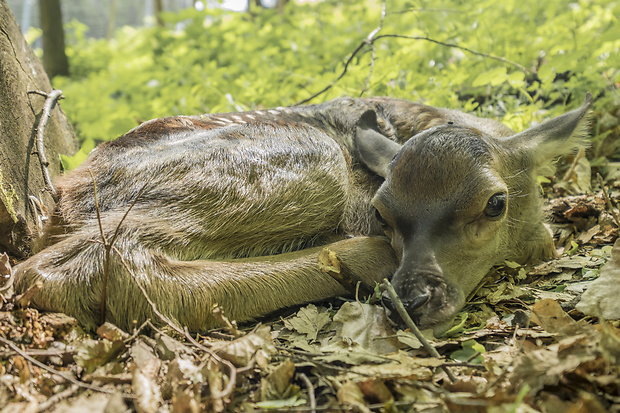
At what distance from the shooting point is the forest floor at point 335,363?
2.03 m

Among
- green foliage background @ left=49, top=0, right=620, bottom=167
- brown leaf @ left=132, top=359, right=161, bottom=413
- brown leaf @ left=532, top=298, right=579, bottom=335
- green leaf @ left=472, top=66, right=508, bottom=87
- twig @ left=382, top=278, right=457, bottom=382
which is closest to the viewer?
brown leaf @ left=132, top=359, right=161, bottom=413

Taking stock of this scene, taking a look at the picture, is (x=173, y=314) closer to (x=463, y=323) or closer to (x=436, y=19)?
(x=463, y=323)

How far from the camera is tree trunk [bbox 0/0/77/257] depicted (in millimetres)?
3326

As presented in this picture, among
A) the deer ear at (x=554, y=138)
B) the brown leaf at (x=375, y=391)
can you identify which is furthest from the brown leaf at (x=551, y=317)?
the deer ear at (x=554, y=138)

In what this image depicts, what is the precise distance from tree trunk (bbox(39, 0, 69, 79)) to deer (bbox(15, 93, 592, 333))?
6747mm

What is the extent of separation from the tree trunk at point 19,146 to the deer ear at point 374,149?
249 centimetres

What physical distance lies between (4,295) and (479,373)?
266 centimetres

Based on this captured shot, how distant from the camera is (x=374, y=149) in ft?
13.9

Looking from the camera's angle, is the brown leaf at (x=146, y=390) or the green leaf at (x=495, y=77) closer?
the brown leaf at (x=146, y=390)

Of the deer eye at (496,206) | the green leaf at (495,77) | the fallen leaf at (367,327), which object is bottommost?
the fallen leaf at (367,327)

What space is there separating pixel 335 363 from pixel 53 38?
9783 millimetres

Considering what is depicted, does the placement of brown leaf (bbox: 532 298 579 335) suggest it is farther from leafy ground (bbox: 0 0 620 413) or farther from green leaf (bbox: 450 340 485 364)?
green leaf (bbox: 450 340 485 364)

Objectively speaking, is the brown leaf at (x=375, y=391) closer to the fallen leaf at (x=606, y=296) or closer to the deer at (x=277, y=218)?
the deer at (x=277, y=218)

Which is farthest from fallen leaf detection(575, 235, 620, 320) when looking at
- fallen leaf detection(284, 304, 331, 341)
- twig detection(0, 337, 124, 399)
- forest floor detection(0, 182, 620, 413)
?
twig detection(0, 337, 124, 399)
